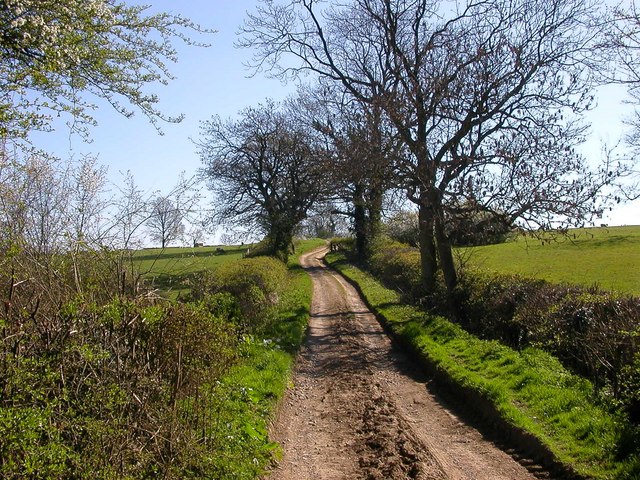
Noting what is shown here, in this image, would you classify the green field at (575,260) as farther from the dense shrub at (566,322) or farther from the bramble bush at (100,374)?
the bramble bush at (100,374)

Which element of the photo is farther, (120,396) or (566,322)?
(566,322)

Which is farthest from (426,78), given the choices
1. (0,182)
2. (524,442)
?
(0,182)

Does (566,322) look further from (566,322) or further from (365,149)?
(365,149)

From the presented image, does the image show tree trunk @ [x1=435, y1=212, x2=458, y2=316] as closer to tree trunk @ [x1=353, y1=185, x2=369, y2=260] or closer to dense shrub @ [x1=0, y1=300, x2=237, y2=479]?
dense shrub @ [x1=0, y1=300, x2=237, y2=479]

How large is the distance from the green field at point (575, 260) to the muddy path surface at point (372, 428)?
7187 millimetres

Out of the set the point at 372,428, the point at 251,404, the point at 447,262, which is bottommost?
the point at 372,428

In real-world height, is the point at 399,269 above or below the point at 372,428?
above

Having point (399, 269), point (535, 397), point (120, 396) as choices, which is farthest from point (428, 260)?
point (120, 396)

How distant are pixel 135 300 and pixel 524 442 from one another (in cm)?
552

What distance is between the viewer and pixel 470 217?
59.4 ft

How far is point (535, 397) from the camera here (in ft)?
30.5

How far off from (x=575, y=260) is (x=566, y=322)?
2014cm

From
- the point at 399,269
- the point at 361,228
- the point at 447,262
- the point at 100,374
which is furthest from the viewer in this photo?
the point at 361,228

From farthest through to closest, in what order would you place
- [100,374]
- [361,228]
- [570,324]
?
[361,228], [570,324], [100,374]
